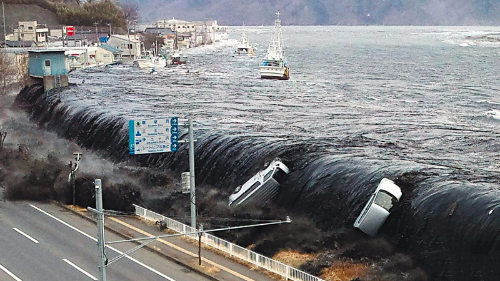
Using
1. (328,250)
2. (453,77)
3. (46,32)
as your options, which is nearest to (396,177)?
(328,250)

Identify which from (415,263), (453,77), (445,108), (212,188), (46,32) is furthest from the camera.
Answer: (46,32)

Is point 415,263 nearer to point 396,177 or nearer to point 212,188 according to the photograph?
point 396,177

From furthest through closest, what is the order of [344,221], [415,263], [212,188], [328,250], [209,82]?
[209,82] → [212,188] → [344,221] → [328,250] → [415,263]

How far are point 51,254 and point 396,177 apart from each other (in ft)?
52.1

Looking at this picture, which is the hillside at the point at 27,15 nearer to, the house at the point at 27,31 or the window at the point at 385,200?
the house at the point at 27,31

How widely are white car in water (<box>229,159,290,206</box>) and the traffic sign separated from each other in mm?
5886

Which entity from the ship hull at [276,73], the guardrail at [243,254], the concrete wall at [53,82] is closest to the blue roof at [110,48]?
the ship hull at [276,73]

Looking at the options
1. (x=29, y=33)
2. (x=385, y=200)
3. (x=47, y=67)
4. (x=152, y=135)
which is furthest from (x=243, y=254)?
(x=29, y=33)

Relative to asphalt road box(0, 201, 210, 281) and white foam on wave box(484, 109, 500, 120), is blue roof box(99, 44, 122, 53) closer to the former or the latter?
white foam on wave box(484, 109, 500, 120)

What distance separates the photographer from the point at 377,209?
3023cm

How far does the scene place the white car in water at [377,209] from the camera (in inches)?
1188

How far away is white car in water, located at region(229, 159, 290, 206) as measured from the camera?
35.2m

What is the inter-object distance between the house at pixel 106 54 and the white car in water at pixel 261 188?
80.5m

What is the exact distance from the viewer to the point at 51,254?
29141 millimetres
